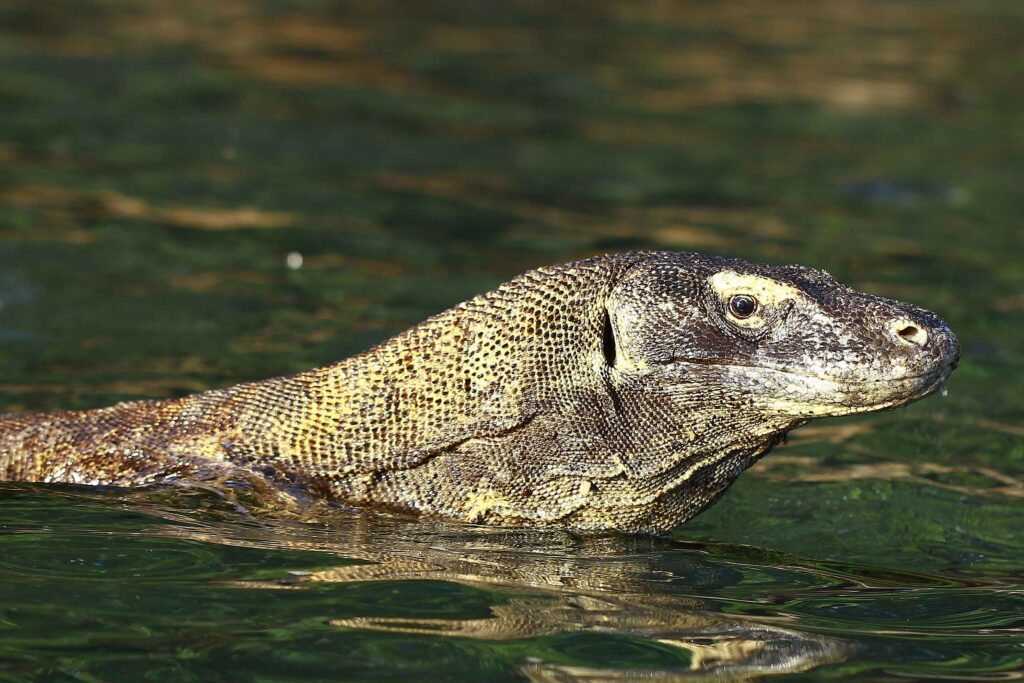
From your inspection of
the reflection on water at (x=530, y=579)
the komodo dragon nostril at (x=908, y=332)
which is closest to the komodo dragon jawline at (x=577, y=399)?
the komodo dragon nostril at (x=908, y=332)

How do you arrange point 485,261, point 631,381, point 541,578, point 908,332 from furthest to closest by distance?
point 485,261, point 631,381, point 541,578, point 908,332

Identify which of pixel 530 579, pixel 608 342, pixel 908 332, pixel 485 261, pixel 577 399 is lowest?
pixel 530 579

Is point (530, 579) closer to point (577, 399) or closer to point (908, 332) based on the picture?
point (577, 399)

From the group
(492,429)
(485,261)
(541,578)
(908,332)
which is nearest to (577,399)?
(492,429)

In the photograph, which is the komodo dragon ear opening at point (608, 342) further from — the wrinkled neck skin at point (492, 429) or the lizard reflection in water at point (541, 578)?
the lizard reflection in water at point (541, 578)

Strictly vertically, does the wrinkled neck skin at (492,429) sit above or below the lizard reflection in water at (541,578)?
above

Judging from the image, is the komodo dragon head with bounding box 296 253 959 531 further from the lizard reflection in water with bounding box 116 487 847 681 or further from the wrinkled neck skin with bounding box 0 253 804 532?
the lizard reflection in water with bounding box 116 487 847 681

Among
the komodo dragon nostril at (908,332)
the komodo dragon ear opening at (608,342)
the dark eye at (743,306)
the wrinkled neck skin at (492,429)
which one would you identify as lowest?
the wrinkled neck skin at (492,429)

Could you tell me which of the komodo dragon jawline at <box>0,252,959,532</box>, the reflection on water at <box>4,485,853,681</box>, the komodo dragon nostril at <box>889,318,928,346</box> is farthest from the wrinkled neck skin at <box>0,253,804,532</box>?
the komodo dragon nostril at <box>889,318,928,346</box>

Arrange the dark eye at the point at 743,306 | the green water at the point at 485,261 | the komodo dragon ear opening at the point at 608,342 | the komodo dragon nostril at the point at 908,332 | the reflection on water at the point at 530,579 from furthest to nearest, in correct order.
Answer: the komodo dragon ear opening at the point at 608,342, the dark eye at the point at 743,306, the komodo dragon nostril at the point at 908,332, the green water at the point at 485,261, the reflection on water at the point at 530,579
